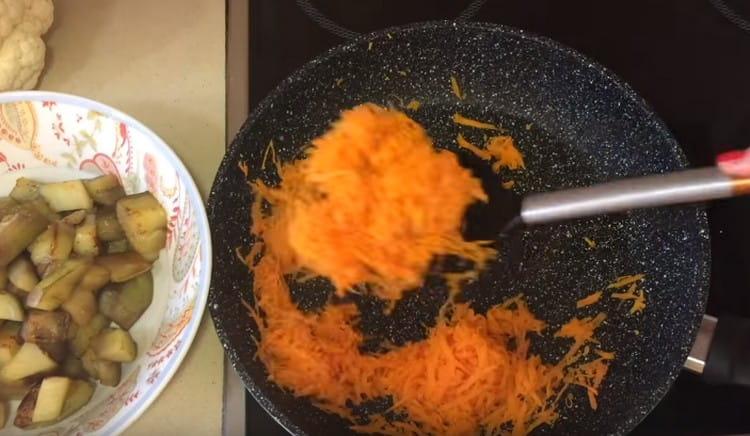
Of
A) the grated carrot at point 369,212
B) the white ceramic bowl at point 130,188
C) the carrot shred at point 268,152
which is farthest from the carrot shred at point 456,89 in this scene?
the white ceramic bowl at point 130,188

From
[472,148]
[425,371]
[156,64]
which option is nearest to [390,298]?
[425,371]

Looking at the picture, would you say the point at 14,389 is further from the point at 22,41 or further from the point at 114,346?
the point at 22,41

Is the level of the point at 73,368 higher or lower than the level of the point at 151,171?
lower

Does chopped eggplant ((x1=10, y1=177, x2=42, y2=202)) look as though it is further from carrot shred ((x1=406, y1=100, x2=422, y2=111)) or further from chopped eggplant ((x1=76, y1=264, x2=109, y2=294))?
carrot shred ((x1=406, y1=100, x2=422, y2=111))

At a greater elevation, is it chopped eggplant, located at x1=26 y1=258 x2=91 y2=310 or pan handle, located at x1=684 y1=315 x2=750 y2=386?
chopped eggplant, located at x1=26 y1=258 x2=91 y2=310

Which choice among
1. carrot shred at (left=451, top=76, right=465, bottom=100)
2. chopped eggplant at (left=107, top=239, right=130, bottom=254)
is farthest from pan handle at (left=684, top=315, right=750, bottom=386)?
chopped eggplant at (left=107, top=239, right=130, bottom=254)

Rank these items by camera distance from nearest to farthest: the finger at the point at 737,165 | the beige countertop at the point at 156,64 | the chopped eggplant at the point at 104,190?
the finger at the point at 737,165 < the chopped eggplant at the point at 104,190 < the beige countertop at the point at 156,64

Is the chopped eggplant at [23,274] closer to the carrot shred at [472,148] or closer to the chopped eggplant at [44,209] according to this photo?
the chopped eggplant at [44,209]
